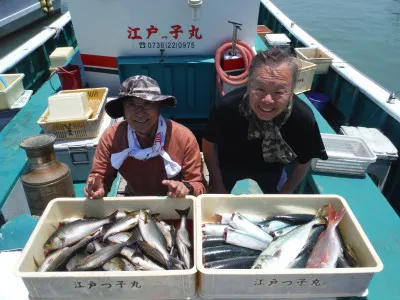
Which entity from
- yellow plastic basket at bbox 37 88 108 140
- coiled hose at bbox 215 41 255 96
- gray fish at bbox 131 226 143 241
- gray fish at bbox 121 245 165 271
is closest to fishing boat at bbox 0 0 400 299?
coiled hose at bbox 215 41 255 96

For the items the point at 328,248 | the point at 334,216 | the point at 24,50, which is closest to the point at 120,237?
the point at 328,248

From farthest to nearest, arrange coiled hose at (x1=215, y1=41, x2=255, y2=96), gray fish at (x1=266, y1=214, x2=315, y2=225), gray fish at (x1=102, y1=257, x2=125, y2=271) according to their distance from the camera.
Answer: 1. coiled hose at (x1=215, y1=41, x2=255, y2=96)
2. gray fish at (x1=266, y1=214, x2=315, y2=225)
3. gray fish at (x1=102, y1=257, x2=125, y2=271)

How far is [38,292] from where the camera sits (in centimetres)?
135

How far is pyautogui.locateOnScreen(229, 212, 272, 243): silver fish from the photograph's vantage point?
165 centimetres

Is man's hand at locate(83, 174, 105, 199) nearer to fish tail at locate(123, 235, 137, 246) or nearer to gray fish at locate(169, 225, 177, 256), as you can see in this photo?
fish tail at locate(123, 235, 137, 246)

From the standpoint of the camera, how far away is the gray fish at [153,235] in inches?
61.1

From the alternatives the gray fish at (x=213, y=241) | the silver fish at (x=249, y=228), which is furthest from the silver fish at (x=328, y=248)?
the gray fish at (x=213, y=241)

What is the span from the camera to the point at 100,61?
13.9 ft

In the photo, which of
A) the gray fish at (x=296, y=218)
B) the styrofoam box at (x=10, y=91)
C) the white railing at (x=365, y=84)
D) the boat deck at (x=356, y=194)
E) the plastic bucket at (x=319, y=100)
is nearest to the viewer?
the gray fish at (x=296, y=218)

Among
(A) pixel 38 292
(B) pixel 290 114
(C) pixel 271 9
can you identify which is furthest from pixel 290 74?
(C) pixel 271 9

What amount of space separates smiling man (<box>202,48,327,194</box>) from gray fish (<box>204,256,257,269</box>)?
34.9 inches

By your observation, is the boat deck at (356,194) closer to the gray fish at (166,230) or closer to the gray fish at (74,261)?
the gray fish at (74,261)

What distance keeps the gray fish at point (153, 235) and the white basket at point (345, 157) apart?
1871mm

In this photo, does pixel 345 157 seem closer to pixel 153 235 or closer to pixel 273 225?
pixel 273 225
